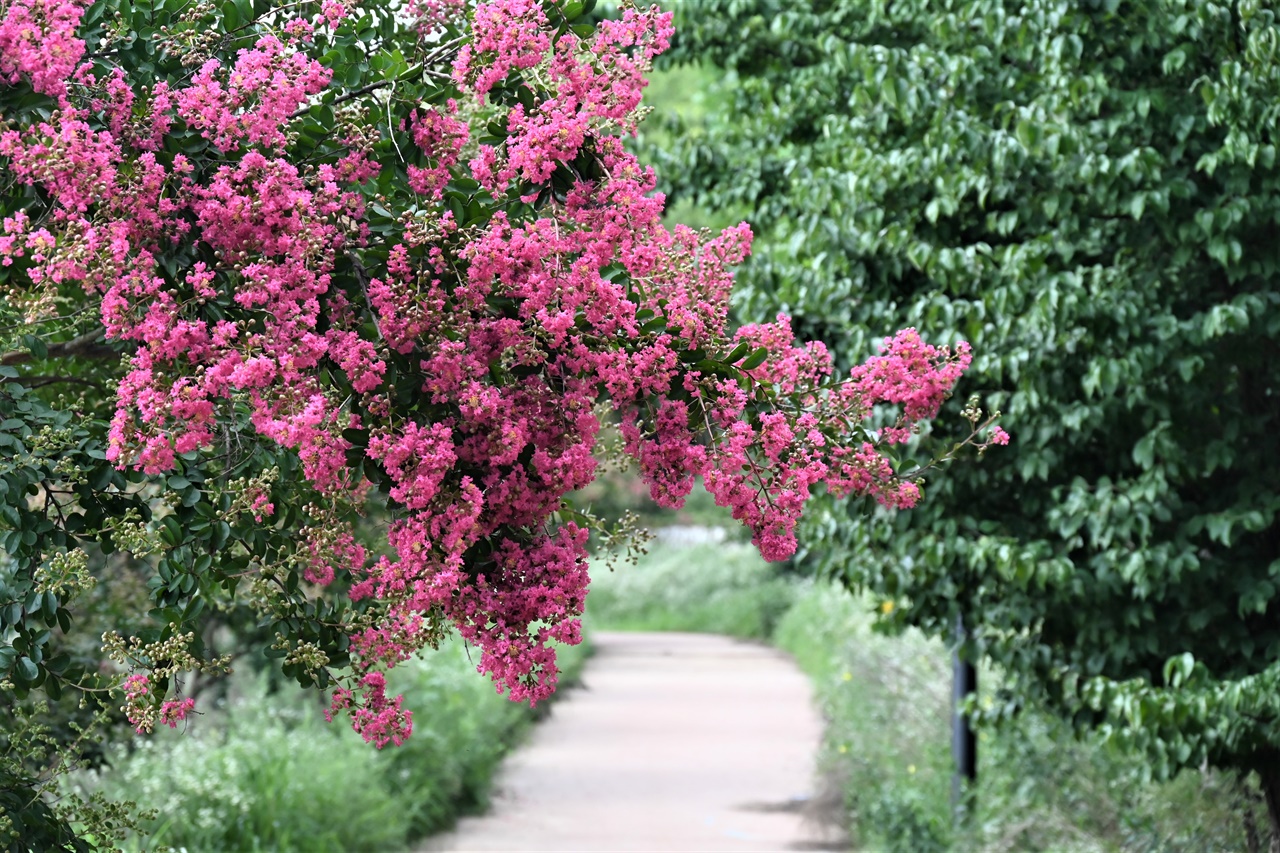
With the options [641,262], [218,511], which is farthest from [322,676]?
[641,262]

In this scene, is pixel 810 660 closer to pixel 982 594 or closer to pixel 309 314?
pixel 982 594

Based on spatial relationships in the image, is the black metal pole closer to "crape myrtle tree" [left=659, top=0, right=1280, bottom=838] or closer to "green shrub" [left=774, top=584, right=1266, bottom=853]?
"green shrub" [left=774, top=584, right=1266, bottom=853]

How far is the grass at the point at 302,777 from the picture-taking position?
767 centimetres

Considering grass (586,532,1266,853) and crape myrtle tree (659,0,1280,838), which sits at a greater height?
crape myrtle tree (659,0,1280,838)

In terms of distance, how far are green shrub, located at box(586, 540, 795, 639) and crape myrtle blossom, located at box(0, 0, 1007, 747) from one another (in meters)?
23.5

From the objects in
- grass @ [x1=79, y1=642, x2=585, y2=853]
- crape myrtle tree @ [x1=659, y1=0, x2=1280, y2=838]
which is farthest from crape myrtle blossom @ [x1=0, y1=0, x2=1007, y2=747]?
grass @ [x1=79, y1=642, x2=585, y2=853]

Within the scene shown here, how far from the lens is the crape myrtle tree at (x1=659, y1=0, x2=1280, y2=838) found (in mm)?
5457

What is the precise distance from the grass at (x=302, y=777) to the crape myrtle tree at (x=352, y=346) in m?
2.93

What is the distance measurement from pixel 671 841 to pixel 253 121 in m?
7.37

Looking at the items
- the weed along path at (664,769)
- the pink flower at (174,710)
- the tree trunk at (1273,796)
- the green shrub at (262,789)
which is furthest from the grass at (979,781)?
the pink flower at (174,710)

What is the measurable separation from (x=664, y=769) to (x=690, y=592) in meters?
16.7

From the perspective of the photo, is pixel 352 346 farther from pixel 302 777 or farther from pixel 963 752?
pixel 963 752

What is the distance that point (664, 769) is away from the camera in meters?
12.7

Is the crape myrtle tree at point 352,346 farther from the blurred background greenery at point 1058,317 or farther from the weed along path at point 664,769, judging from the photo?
the weed along path at point 664,769
